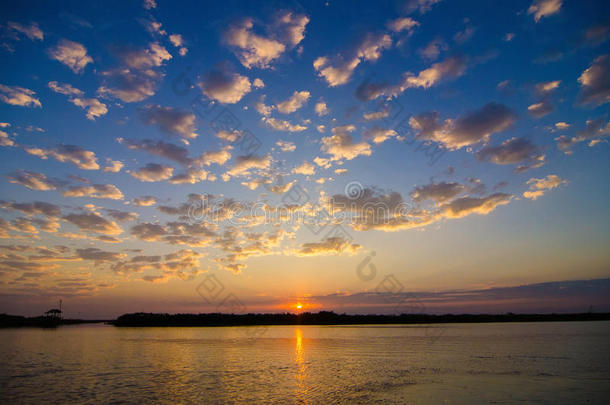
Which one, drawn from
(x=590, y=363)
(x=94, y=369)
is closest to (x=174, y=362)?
(x=94, y=369)

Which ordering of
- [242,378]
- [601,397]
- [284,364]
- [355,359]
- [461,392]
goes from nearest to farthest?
[601,397] < [461,392] < [242,378] < [284,364] < [355,359]

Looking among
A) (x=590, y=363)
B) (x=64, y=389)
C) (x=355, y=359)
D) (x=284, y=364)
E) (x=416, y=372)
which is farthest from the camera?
(x=355, y=359)

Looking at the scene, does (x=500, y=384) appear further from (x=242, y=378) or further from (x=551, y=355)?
(x=551, y=355)

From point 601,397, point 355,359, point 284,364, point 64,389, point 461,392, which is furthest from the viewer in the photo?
point 355,359

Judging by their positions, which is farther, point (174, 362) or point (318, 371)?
point (174, 362)

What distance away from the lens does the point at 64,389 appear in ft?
97.1

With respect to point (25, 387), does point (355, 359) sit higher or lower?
lower

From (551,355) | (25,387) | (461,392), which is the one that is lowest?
(551,355)

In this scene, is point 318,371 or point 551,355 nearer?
point 318,371

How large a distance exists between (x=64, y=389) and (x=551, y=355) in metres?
57.3

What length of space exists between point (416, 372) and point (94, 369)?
35.6m

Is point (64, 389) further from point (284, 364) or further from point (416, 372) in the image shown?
point (416, 372)

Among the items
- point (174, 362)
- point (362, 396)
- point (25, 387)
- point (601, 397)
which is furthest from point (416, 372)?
point (25, 387)

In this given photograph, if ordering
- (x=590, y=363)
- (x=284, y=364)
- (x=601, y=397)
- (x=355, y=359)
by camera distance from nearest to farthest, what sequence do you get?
(x=601, y=397) → (x=590, y=363) → (x=284, y=364) → (x=355, y=359)
